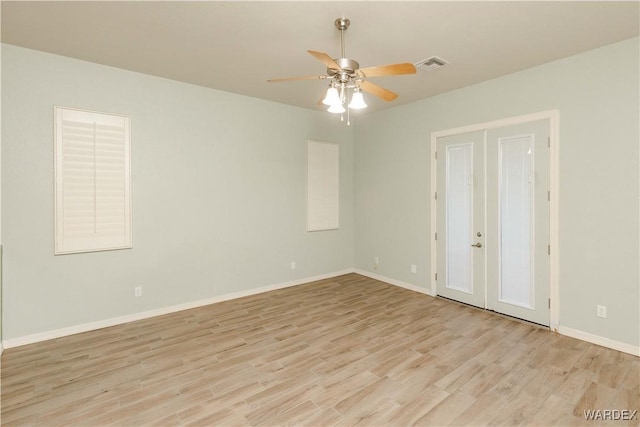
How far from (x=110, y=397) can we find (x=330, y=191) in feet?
13.7

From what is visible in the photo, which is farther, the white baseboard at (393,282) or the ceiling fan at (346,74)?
the white baseboard at (393,282)

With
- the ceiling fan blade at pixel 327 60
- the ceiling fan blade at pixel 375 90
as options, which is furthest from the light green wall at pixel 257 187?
the ceiling fan blade at pixel 327 60

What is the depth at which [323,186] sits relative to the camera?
18.5 ft

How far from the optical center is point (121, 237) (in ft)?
12.2

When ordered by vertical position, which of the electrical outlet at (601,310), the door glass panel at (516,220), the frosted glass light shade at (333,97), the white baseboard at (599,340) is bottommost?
the white baseboard at (599,340)

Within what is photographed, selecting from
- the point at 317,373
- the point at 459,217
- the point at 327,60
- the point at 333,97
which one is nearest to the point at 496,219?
the point at 459,217

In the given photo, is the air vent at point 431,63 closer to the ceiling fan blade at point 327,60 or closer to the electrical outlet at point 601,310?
the ceiling fan blade at point 327,60

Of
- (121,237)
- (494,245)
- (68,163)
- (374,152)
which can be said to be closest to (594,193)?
(494,245)

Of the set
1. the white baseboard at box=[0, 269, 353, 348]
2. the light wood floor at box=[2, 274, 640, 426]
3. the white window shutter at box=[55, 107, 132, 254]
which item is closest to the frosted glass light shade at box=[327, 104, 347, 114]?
the light wood floor at box=[2, 274, 640, 426]

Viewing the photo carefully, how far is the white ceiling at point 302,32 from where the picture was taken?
8.14ft

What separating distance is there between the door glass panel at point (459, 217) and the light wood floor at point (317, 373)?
62cm

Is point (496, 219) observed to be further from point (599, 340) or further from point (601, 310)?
point (599, 340)

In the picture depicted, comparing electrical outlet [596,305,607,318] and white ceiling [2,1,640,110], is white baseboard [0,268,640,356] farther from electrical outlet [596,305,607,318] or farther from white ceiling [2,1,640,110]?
white ceiling [2,1,640,110]

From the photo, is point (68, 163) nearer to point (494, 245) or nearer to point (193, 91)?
point (193, 91)
